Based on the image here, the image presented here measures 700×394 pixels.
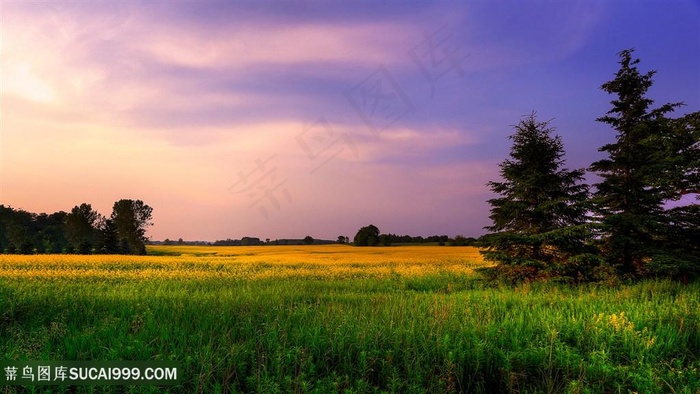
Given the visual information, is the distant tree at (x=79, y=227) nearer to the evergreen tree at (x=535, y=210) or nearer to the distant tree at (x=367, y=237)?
the distant tree at (x=367, y=237)

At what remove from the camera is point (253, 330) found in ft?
22.4

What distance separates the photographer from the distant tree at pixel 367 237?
3583 inches

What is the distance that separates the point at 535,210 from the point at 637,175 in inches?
203

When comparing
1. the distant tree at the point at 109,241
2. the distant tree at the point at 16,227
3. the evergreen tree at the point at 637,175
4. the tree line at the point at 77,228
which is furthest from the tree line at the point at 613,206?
the distant tree at the point at 16,227

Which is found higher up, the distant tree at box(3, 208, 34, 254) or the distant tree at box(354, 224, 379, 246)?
the distant tree at box(3, 208, 34, 254)

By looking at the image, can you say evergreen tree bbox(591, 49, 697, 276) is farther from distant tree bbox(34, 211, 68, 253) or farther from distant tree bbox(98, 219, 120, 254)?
distant tree bbox(34, 211, 68, 253)

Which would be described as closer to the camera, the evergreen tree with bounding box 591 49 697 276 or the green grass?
the green grass

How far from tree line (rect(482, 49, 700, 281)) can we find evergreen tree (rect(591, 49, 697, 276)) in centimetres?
3

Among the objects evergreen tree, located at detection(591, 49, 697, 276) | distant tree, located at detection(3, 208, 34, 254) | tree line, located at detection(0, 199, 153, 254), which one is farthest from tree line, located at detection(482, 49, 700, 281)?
distant tree, located at detection(3, 208, 34, 254)

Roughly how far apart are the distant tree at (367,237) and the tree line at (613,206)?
7522cm

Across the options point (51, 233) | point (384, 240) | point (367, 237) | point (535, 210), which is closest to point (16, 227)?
point (51, 233)

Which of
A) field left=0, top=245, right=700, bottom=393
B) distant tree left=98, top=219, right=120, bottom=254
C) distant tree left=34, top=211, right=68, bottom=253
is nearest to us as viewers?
field left=0, top=245, right=700, bottom=393

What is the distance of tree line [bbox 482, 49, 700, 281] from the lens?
14133 millimetres

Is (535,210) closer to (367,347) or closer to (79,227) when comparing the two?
(367,347)
